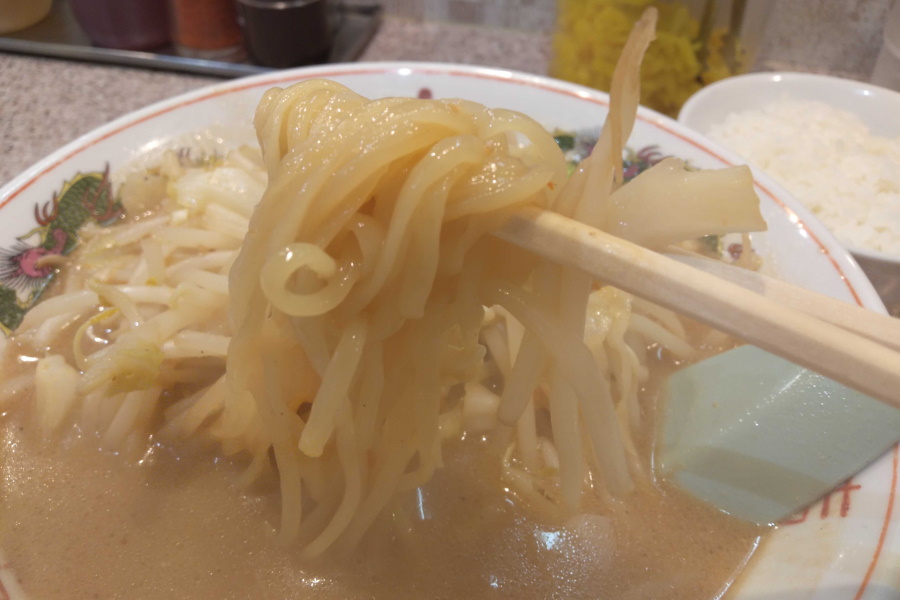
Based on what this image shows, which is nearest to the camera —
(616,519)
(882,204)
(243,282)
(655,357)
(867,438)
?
(243,282)

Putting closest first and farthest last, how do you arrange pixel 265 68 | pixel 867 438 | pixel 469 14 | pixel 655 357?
1. pixel 867 438
2. pixel 655 357
3. pixel 265 68
4. pixel 469 14

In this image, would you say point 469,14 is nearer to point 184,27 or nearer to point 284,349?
point 184,27

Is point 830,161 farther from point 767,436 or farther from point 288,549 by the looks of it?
point 288,549

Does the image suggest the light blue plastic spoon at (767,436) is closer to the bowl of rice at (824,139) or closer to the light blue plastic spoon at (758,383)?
the light blue plastic spoon at (758,383)

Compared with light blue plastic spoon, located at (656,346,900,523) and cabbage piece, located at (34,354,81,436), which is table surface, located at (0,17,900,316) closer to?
light blue plastic spoon, located at (656,346,900,523)

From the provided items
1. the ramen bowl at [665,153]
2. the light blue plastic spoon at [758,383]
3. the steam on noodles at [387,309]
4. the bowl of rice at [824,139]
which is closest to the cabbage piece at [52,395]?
the steam on noodles at [387,309]

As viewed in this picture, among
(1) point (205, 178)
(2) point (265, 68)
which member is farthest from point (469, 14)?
(1) point (205, 178)
